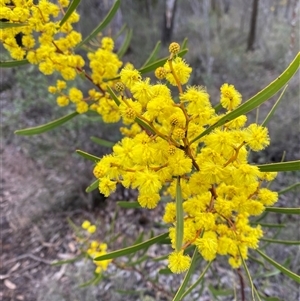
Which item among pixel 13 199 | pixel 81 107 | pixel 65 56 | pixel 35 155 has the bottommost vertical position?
pixel 13 199

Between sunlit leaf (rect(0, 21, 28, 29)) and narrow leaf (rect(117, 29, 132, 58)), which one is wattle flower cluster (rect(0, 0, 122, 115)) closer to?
sunlit leaf (rect(0, 21, 28, 29))

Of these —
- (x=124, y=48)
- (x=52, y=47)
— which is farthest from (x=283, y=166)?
(x=124, y=48)

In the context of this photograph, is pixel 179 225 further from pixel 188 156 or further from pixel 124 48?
pixel 124 48

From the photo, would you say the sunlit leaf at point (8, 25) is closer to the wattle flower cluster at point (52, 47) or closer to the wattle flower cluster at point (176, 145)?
the wattle flower cluster at point (52, 47)

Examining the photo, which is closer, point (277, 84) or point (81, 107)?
point (277, 84)

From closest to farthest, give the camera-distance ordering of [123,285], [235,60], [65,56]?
[65,56] < [123,285] < [235,60]

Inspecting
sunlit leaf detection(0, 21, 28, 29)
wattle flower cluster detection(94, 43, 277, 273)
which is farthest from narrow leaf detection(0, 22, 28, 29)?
wattle flower cluster detection(94, 43, 277, 273)

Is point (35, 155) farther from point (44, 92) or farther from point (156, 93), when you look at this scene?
point (156, 93)

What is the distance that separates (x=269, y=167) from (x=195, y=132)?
19 cm

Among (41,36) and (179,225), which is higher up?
(41,36)

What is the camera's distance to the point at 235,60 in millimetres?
3873

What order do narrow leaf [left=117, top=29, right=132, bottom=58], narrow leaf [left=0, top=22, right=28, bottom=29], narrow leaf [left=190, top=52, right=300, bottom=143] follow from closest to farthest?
narrow leaf [left=190, top=52, right=300, bottom=143] < narrow leaf [left=0, top=22, right=28, bottom=29] < narrow leaf [left=117, top=29, right=132, bottom=58]

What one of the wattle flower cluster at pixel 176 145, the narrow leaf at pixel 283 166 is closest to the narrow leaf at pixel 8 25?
the wattle flower cluster at pixel 176 145

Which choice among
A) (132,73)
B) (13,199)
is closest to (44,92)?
(13,199)
